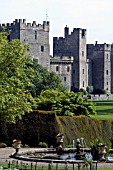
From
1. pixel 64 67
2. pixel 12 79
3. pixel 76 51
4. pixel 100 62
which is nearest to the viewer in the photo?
pixel 12 79

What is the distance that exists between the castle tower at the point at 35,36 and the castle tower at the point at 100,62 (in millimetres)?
26738

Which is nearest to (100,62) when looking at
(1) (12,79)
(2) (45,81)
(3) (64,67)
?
(3) (64,67)

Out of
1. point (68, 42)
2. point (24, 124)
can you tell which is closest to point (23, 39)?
point (68, 42)

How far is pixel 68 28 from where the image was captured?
154m

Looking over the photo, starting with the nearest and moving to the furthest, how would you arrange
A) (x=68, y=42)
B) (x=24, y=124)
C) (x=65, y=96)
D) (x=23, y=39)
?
(x=24, y=124) < (x=65, y=96) < (x=23, y=39) < (x=68, y=42)

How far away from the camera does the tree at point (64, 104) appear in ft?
184

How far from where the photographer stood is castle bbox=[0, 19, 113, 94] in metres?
131

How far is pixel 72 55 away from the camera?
15088 centimetres

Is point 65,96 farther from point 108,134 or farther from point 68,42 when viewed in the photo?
point 68,42

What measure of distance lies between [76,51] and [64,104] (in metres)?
93.6

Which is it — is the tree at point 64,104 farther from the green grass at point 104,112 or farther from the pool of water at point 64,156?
the green grass at point 104,112

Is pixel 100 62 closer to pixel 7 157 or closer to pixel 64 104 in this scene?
pixel 64 104

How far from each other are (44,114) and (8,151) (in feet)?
15.8

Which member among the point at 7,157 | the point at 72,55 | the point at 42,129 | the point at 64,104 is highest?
the point at 72,55
